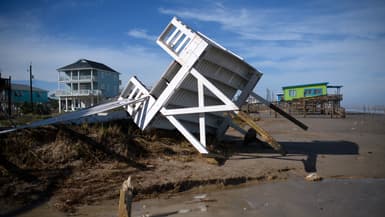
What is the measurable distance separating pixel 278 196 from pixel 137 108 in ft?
17.9

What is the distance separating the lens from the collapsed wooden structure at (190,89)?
8.71m

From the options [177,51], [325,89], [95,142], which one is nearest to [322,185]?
[177,51]

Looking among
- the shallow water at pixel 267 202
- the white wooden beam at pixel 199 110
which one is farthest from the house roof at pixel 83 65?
the shallow water at pixel 267 202

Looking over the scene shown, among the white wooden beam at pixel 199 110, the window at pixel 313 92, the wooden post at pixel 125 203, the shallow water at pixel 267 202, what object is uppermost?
the window at pixel 313 92

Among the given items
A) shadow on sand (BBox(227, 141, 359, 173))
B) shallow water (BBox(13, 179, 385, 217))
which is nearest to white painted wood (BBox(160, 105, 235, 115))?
shadow on sand (BBox(227, 141, 359, 173))

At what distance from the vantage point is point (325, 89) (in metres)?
46.7

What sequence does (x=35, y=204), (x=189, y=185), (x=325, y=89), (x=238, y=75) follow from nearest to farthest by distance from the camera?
(x=35, y=204) < (x=189, y=185) < (x=238, y=75) < (x=325, y=89)

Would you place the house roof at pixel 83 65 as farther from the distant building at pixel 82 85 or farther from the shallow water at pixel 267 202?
the shallow water at pixel 267 202

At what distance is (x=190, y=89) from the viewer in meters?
9.97

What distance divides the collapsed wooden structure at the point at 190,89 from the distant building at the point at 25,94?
4453cm

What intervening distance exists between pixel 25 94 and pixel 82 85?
11746 millimetres

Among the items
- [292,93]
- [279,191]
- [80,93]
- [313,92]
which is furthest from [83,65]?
[279,191]

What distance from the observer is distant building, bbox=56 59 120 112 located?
48.2m

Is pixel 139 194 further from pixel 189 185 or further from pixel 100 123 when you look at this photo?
pixel 100 123
